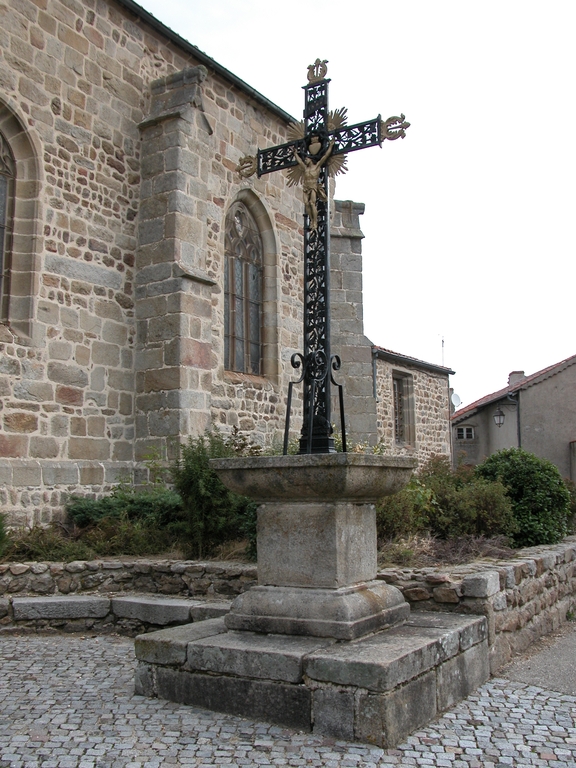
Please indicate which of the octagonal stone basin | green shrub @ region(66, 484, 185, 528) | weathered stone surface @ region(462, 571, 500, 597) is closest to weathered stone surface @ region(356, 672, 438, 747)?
the octagonal stone basin

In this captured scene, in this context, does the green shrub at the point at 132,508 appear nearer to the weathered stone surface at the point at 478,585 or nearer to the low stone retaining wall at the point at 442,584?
the low stone retaining wall at the point at 442,584

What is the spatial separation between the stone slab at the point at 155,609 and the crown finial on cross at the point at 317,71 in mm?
4211

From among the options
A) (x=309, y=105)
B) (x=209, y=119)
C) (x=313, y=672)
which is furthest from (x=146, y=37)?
(x=313, y=672)

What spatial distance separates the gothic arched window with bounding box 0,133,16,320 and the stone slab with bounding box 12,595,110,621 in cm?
370

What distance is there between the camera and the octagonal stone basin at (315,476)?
4340 mm

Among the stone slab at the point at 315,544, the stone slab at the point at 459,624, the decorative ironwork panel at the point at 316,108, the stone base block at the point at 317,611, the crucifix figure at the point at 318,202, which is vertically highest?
the decorative ironwork panel at the point at 316,108

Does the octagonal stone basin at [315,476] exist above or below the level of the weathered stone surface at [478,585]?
above

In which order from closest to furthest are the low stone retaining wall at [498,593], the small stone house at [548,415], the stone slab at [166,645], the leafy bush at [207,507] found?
the stone slab at [166,645] < the low stone retaining wall at [498,593] < the leafy bush at [207,507] < the small stone house at [548,415]

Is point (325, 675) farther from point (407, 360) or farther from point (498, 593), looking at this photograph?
point (407, 360)

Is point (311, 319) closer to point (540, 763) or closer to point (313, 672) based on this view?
point (313, 672)

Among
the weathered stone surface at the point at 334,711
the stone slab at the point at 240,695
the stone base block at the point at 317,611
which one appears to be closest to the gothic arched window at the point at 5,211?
the stone base block at the point at 317,611

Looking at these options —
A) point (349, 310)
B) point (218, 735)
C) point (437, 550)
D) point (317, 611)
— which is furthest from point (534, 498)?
point (349, 310)

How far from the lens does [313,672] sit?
3.91m

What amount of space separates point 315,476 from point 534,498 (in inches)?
184
